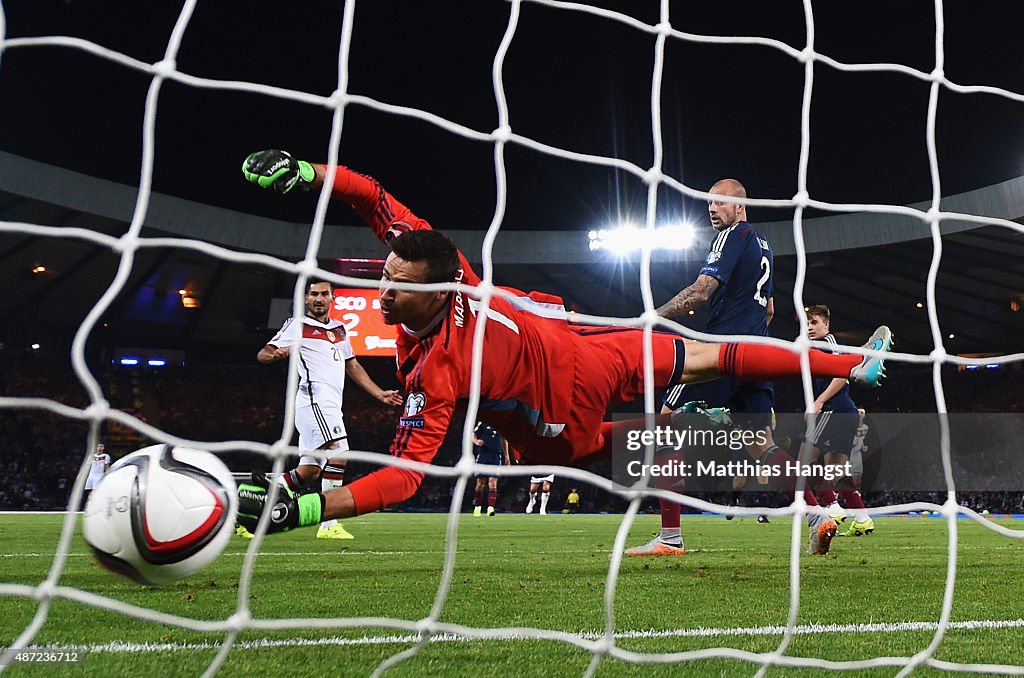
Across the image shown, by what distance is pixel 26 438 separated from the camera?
19781 millimetres

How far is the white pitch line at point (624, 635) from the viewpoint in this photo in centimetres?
208

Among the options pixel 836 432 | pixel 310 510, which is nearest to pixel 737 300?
pixel 836 432

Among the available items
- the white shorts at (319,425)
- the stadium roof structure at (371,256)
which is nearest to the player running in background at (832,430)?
the white shorts at (319,425)

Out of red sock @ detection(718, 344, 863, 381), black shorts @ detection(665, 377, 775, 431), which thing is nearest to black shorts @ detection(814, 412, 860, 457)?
black shorts @ detection(665, 377, 775, 431)

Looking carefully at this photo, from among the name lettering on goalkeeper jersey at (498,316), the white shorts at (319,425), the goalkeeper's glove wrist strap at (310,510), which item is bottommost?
the goalkeeper's glove wrist strap at (310,510)

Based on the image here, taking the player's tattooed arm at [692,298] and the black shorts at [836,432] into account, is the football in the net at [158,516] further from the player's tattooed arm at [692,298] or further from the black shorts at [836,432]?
the black shorts at [836,432]

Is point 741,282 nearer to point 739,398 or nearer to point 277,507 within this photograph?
point 739,398

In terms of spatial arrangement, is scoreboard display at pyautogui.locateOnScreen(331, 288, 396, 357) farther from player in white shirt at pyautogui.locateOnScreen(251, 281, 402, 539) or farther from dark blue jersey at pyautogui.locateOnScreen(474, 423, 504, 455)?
player in white shirt at pyautogui.locateOnScreen(251, 281, 402, 539)

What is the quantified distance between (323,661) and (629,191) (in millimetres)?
17645

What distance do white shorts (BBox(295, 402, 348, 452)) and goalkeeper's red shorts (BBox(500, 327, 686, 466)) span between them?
325cm

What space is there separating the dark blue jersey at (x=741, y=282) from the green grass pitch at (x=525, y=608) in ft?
4.12

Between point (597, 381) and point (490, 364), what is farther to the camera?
point (597, 381)

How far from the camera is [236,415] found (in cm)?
2273

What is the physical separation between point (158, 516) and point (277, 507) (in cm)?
40
